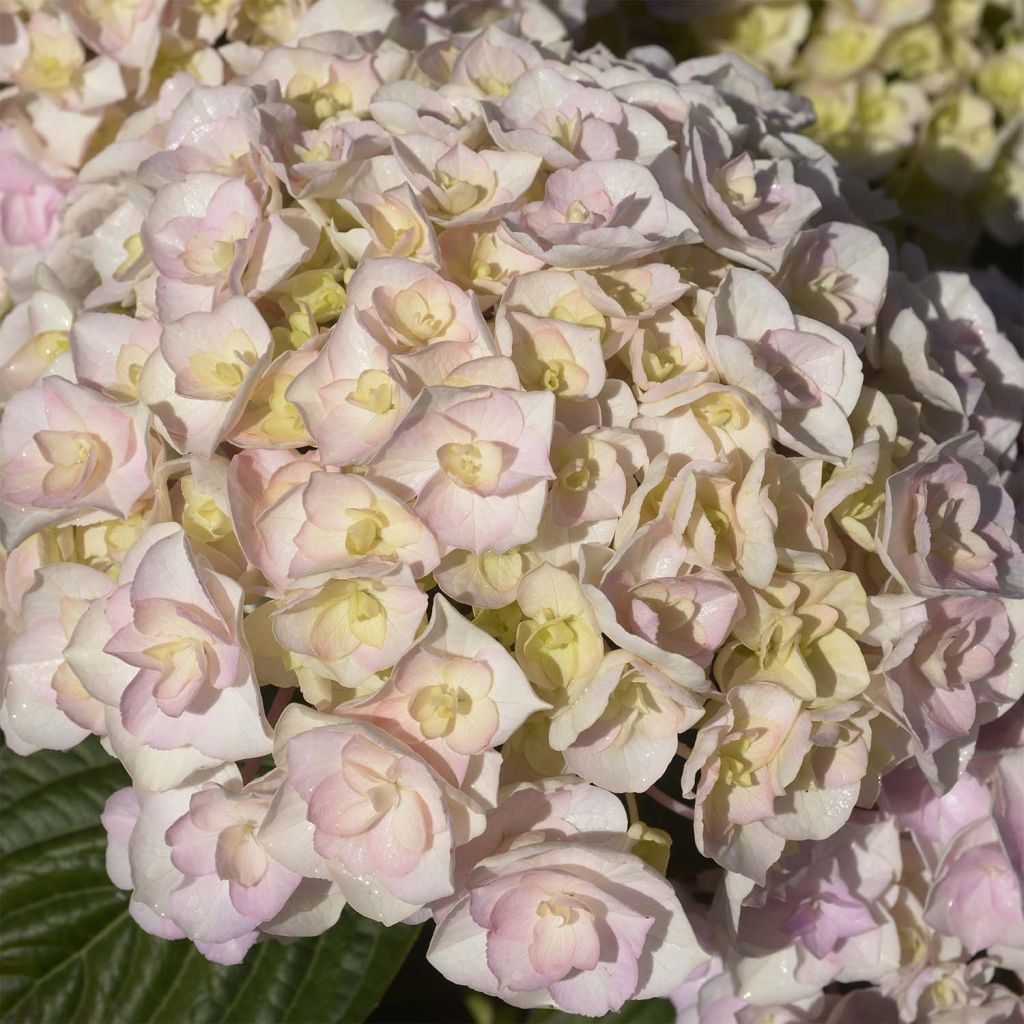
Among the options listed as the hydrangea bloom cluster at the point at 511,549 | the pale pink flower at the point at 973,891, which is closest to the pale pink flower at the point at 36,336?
the hydrangea bloom cluster at the point at 511,549

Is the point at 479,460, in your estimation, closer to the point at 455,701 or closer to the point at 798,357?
the point at 455,701

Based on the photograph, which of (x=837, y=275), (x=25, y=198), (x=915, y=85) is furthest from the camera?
(x=915, y=85)

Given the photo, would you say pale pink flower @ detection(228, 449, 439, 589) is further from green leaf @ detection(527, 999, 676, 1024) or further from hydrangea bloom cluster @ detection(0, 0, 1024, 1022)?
green leaf @ detection(527, 999, 676, 1024)

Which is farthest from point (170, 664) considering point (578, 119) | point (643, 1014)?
point (643, 1014)

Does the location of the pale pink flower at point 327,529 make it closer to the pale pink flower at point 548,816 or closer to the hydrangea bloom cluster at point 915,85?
the pale pink flower at point 548,816

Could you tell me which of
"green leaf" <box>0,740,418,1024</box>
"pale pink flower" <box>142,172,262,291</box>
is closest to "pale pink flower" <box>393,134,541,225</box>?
"pale pink flower" <box>142,172,262,291</box>
